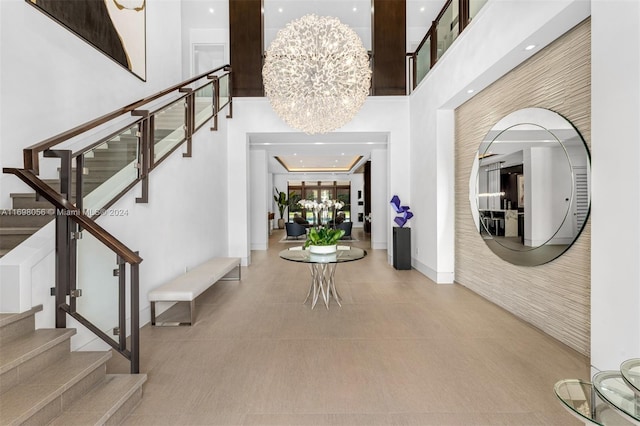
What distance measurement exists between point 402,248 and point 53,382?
585cm

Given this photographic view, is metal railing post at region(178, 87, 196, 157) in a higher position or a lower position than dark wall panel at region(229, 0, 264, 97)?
lower

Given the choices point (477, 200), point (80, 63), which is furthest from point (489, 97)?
point (80, 63)

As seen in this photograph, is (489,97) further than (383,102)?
No

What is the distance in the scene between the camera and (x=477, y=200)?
468 centimetres

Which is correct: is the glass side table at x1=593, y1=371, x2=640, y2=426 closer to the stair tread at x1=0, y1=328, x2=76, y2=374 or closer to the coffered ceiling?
the stair tread at x1=0, y1=328, x2=76, y2=374

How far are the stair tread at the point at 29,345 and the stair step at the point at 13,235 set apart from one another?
886 mm

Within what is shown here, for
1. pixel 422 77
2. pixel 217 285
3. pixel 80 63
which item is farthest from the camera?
pixel 422 77

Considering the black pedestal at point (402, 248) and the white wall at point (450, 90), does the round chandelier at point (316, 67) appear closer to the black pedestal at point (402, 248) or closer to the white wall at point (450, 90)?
the white wall at point (450, 90)

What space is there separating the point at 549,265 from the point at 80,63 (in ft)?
21.2

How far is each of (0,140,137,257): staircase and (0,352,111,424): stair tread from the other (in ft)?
3.56

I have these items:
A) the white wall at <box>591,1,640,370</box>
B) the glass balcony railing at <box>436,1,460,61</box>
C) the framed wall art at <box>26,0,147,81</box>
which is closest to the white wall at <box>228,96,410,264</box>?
the glass balcony railing at <box>436,1,460,61</box>

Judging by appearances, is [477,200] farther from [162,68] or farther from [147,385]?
[162,68]

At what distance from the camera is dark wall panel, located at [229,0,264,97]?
23.4ft

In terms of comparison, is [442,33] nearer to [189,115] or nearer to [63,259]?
[189,115]
